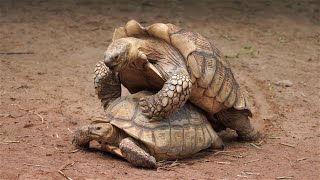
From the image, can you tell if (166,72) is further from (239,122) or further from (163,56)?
(239,122)

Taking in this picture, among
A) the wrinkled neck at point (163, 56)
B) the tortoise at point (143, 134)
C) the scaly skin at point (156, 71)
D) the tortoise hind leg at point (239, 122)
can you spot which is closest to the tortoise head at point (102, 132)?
the tortoise at point (143, 134)

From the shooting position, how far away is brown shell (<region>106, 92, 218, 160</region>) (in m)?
4.61

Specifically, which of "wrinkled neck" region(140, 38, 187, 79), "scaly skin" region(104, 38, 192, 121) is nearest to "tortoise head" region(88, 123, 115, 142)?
"scaly skin" region(104, 38, 192, 121)

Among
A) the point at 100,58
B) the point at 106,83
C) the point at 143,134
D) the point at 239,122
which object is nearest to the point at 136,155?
the point at 143,134

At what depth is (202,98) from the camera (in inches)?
191

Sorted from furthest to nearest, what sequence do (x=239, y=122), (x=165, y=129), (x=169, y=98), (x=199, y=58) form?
(x=239, y=122) < (x=199, y=58) < (x=165, y=129) < (x=169, y=98)

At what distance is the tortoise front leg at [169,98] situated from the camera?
179 inches

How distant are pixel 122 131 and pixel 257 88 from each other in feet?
9.08

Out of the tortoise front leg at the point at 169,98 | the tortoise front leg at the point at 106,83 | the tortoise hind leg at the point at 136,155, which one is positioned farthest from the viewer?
the tortoise front leg at the point at 106,83

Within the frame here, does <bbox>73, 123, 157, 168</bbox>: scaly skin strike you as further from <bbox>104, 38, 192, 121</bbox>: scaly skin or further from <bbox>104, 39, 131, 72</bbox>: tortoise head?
<bbox>104, 39, 131, 72</bbox>: tortoise head

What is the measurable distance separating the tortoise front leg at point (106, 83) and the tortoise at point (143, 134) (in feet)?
0.44

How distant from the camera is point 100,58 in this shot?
26.2 ft

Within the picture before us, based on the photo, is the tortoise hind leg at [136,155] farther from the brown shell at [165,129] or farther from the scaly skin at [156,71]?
the scaly skin at [156,71]

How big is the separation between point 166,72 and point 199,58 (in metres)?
0.28
